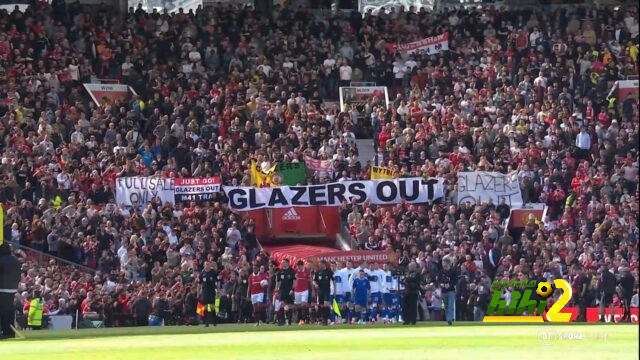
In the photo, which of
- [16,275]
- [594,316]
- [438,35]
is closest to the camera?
[16,275]

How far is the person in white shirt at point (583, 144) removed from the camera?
139 feet

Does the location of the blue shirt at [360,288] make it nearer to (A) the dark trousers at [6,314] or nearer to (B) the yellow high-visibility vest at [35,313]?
(B) the yellow high-visibility vest at [35,313]

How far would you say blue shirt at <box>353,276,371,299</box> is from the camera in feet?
115

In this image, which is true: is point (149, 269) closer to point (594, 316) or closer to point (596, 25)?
point (594, 316)

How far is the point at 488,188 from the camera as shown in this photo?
40.8m

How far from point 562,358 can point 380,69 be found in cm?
2874

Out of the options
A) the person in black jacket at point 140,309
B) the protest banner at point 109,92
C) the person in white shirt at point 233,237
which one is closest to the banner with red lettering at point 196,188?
the person in white shirt at point 233,237

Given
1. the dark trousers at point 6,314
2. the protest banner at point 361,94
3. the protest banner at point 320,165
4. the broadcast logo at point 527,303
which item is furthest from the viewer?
the protest banner at point 361,94

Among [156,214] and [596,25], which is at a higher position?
[596,25]

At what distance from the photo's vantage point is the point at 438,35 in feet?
160

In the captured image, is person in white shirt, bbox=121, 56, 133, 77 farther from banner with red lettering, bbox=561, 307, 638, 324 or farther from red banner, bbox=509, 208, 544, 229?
banner with red lettering, bbox=561, 307, 638, 324

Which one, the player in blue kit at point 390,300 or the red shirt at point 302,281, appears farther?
the player in blue kit at point 390,300

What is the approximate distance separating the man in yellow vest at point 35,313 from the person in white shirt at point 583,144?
1673cm

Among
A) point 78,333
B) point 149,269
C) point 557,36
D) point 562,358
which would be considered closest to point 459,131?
point 557,36
